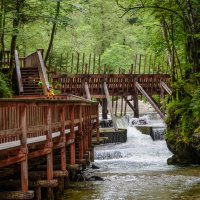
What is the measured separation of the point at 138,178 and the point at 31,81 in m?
10.2

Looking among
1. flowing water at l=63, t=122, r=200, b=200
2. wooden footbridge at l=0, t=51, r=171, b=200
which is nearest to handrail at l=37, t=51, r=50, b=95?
wooden footbridge at l=0, t=51, r=171, b=200

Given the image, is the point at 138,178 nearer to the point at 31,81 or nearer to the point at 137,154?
the point at 137,154

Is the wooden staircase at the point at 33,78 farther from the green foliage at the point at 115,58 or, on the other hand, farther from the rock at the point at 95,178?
the green foliage at the point at 115,58

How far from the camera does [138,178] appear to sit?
55.9 feet

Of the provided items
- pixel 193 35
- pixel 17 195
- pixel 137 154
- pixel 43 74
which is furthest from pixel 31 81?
pixel 17 195

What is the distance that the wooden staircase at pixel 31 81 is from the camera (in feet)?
80.0

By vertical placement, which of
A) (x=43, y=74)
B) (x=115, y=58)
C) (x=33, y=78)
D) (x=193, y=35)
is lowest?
(x=33, y=78)

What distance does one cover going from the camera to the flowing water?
13.6m

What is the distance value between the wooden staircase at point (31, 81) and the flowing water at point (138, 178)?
187 inches

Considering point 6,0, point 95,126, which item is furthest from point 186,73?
point 6,0

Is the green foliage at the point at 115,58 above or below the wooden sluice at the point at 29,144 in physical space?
above

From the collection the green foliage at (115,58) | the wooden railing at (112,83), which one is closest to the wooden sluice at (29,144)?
the wooden railing at (112,83)

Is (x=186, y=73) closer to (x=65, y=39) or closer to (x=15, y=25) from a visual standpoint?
(x=15, y=25)

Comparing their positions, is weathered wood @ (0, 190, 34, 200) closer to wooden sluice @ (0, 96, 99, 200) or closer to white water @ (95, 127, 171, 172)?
wooden sluice @ (0, 96, 99, 200)
